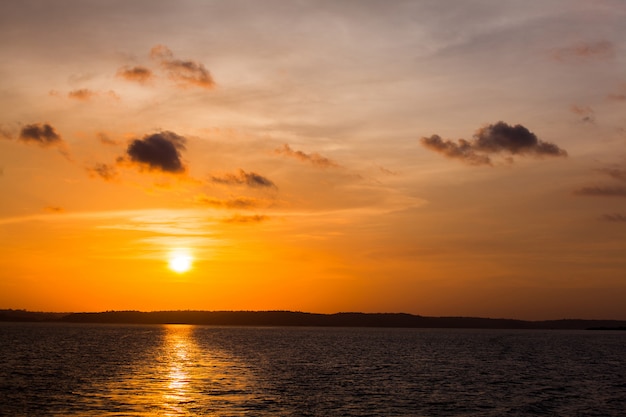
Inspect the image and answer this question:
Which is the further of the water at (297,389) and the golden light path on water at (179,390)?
the water at (297,389)

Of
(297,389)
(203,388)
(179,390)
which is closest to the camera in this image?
(179,390)

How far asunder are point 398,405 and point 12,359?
8454 centimetres

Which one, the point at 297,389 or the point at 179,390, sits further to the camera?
the point at 297,389

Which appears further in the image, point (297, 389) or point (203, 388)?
point (297, 389)

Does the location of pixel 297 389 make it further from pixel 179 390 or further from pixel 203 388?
pixel 179 390

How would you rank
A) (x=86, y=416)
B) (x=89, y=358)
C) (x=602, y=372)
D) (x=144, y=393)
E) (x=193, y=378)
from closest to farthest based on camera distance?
(x=86, y=416), (x=144, y=393), (x=193, y=378), (x=602, y=372), (x=89, y=358)

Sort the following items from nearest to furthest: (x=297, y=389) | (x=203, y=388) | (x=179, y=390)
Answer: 1. (x=179, y=390)
2. (x=203, y=388)
3. (x=297, y=389)

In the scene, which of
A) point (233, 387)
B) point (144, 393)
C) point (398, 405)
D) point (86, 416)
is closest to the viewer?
point (86, 416)

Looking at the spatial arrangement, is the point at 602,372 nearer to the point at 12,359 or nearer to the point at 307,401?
the point at 307,401

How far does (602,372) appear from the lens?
119 metres

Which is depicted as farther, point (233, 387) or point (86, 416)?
point (233, 387)

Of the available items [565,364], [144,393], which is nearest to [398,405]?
[144,393]

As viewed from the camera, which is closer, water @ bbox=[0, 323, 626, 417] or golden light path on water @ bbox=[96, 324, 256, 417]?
golden light path on water @ bbox=[96, 324, 256, 417]

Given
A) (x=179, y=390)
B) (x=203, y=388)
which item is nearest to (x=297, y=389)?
(x=203, y=388)
